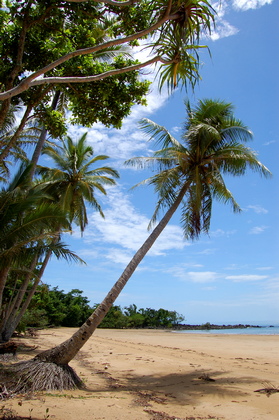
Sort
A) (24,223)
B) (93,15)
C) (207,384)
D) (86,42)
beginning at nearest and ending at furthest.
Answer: (93,15) < (86,42) < (207,384) < (24,223)

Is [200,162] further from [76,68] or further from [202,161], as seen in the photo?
[76,68]

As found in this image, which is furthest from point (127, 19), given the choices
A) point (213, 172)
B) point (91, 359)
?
point (91, 359)

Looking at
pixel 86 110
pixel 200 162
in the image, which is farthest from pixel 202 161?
pixel 86 110

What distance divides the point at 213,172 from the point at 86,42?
6.03 m

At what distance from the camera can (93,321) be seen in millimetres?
7977

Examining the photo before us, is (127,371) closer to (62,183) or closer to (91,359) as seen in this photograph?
(91,359)

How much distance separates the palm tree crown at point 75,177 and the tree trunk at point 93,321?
22.9 ft

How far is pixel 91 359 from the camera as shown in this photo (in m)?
11.7

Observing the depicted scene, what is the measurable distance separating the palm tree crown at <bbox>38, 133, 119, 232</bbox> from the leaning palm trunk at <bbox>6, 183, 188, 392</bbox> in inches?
300

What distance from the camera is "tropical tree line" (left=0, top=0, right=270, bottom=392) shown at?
5.03 meters

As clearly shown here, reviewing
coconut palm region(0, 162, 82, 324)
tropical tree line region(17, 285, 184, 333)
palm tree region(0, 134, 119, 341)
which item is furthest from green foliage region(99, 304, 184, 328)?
coconut palm region(0, 162, 82, 324)

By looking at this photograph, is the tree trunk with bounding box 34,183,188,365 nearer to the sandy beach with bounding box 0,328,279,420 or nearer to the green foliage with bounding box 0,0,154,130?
the sandy beach with bounding box 0,328,279,420

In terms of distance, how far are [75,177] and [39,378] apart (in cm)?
1105

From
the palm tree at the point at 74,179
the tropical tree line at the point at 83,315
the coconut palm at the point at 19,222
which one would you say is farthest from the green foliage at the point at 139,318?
the coconut palm at the point at 19,222
